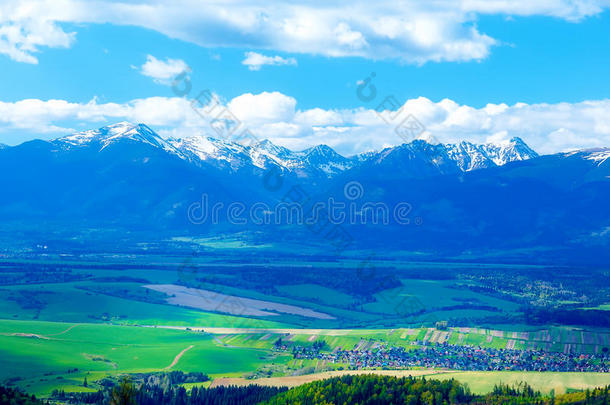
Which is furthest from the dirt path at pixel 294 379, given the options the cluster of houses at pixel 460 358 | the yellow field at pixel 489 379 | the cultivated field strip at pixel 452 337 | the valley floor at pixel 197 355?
the cultivated field strip at pixel 452 337

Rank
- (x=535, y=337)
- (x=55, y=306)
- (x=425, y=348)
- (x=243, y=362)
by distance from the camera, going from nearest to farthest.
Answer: (x=243, y=362), (x=425, y=348), (x=535, y=337), (x=55, y=306)

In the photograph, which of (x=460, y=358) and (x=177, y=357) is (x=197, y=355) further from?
(x=460, y=358)

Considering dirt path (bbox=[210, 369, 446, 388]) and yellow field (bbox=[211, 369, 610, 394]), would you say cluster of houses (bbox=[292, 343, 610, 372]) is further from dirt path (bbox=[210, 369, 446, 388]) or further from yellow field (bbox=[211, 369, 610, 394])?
yellow field (bbox=[211, 369, 610, 394])

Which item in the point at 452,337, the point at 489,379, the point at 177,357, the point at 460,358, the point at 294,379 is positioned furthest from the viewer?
the point at 452,337


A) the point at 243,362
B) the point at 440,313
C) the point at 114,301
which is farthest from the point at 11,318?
the point at 440,313

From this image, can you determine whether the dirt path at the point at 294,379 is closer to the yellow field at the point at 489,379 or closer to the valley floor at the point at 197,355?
the yellow field at the point at 489,379

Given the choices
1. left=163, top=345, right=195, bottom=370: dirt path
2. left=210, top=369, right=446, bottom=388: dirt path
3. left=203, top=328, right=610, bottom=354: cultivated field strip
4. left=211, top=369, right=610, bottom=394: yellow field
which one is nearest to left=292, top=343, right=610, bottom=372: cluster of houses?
left=203, top=328, right=610, bottom=354: cultivated field strip

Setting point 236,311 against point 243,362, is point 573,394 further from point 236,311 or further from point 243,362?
point 236,311

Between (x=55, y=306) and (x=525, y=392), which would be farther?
(x=55, y=306)

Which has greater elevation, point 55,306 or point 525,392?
point 55,306

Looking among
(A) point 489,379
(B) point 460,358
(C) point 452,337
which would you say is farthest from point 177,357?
(C) point 452,337

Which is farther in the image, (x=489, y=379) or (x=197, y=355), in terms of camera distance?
(x=197, y=355)
